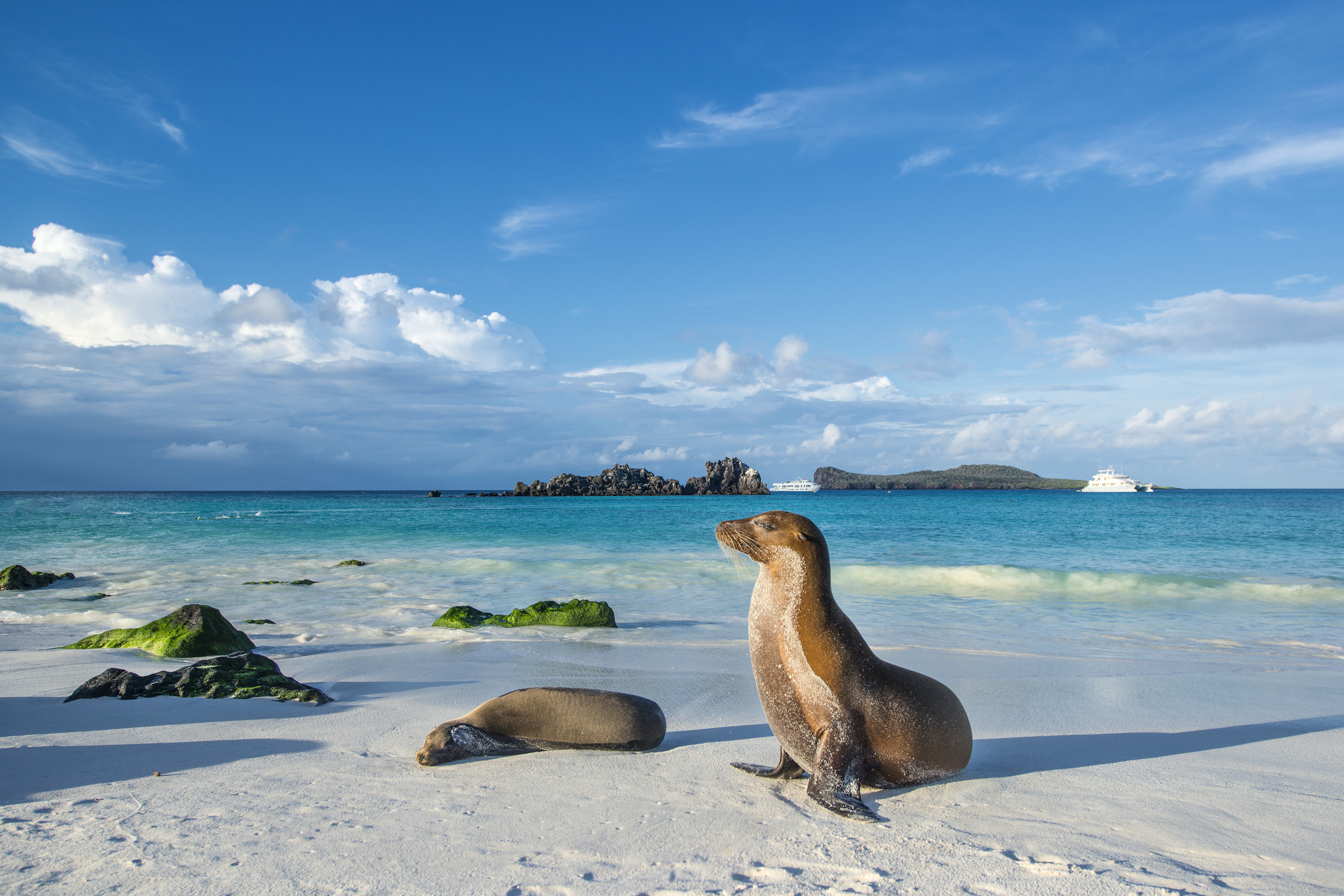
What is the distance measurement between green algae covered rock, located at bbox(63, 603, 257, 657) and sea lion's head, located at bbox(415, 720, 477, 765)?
4.74 metres

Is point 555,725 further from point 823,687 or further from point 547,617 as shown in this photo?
point 547,617

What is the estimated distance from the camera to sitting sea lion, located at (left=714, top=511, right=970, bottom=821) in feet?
12.4

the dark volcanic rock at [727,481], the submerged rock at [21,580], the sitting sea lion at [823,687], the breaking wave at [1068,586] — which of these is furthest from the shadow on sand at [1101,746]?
the dark volcanic rock at [727,481]

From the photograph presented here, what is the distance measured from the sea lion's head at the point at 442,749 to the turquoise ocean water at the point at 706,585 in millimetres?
1945

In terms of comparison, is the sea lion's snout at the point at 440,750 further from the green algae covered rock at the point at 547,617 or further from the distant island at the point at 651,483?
the distant island at the point at 651,483

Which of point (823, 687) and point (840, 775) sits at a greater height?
point (823, 687)

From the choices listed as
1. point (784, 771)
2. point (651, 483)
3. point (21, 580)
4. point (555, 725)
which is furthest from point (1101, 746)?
point (651, 483)

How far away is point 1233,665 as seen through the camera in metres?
8.23

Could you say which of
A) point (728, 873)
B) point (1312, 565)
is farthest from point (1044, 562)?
point (728, 873)

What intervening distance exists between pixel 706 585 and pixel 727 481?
107m

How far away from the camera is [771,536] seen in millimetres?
3953

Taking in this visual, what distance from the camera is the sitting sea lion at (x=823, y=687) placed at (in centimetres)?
378

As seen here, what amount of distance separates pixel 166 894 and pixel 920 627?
9.73m

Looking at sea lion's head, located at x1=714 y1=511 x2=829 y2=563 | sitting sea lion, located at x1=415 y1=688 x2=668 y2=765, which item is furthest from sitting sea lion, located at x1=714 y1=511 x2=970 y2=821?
sitting sea lion, located at x1=415 y1=688 x2=668 y2=765
